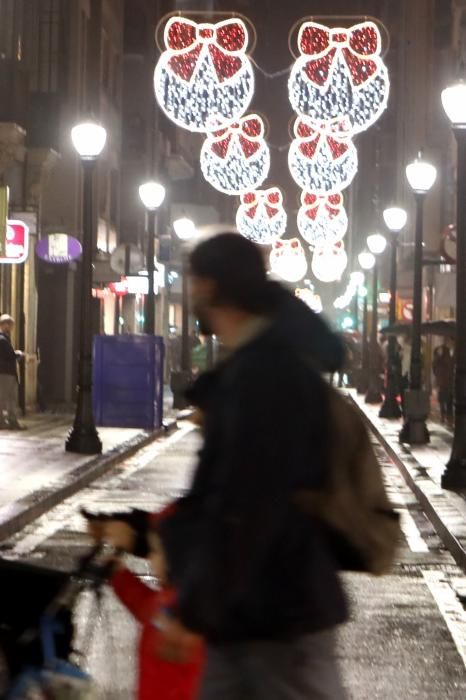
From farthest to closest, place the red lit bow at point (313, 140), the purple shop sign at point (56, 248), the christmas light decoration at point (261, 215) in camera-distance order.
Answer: the christmas light decoration at point (261, 215) < the red lit bow at point (313, 140) < the purple shop sign at point (56, 248)

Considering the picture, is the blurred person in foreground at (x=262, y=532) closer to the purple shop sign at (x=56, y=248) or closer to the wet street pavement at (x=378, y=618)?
the wet street pavement at (x=378, y=618)

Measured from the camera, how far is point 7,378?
87.6 ft

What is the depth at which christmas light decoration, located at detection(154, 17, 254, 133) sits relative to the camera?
27.2 m

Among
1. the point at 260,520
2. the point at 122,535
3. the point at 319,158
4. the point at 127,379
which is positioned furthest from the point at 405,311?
the point at 260,520

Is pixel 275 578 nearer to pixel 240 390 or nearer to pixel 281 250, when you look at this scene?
pixel 240 390

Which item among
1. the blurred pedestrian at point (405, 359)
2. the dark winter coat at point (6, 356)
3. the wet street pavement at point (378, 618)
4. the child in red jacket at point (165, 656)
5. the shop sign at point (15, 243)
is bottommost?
the blurred pedestrian at point (405, 359)

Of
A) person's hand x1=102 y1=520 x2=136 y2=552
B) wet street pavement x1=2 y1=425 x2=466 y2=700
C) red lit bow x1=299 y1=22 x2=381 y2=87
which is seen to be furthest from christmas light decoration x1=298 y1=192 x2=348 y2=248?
person's hand x1=102 y1=520 x2=136 y2=552

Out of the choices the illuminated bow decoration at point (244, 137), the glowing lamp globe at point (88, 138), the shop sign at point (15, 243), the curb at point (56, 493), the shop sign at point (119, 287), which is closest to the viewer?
the curb at point (56, 493)

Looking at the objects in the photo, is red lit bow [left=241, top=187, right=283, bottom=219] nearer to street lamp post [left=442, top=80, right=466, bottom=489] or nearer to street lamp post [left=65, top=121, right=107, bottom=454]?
street lamp post [left=65, top=121, right=107, bottom=454]

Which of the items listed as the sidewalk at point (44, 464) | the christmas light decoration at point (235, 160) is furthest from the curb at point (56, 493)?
the christmas light decoration at point (235, 160)

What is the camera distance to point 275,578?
11.9ft

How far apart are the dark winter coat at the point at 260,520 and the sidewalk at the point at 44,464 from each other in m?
10.2

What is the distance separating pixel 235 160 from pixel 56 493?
19201 mm

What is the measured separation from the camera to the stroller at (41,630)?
173 inches
